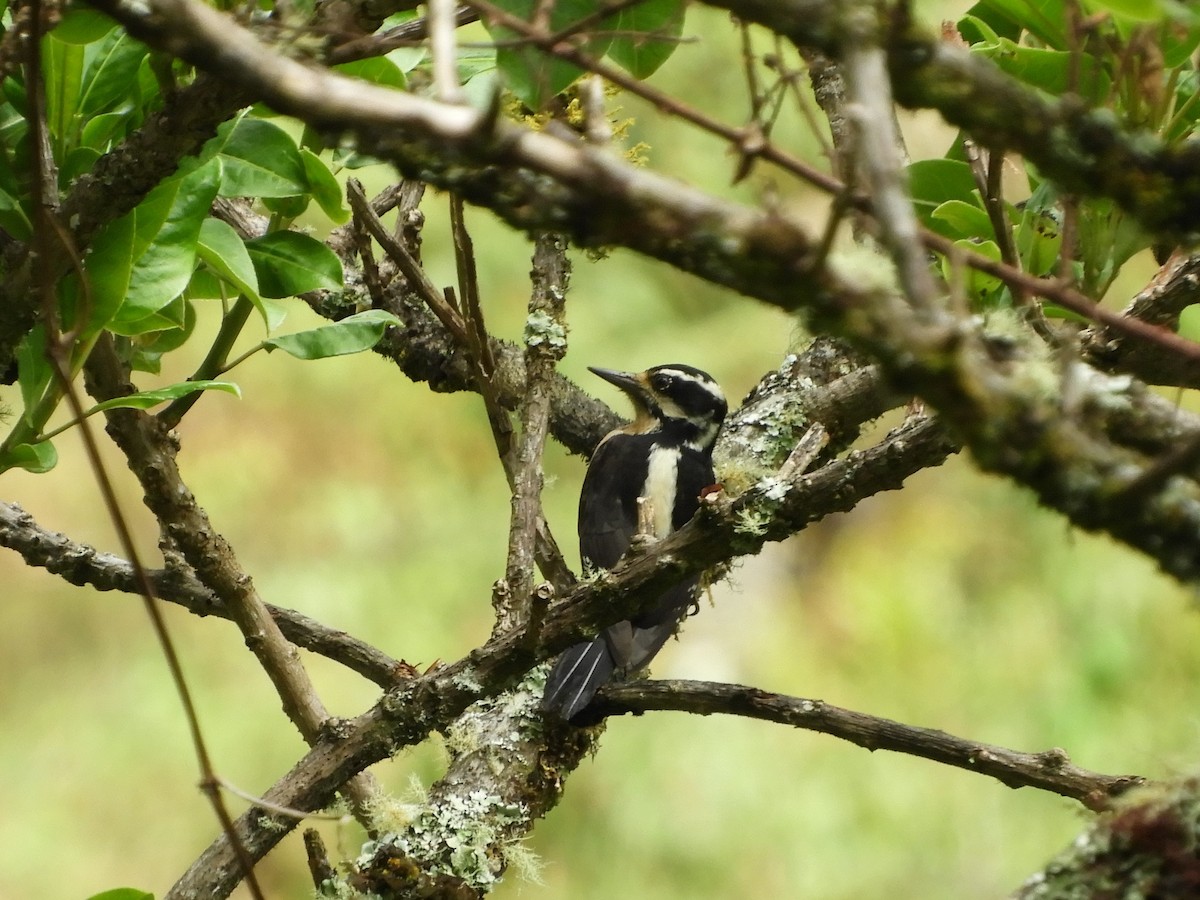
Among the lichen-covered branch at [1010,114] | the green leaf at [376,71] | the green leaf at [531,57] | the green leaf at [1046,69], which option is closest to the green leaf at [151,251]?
the green leaf at [376,71]

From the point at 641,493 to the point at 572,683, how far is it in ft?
2.67

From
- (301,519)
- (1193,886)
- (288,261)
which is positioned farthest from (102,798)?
(1193,886)

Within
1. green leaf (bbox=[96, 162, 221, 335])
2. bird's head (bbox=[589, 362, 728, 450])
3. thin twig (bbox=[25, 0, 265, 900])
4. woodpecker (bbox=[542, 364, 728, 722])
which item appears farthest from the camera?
bird's head (bbox=[589, 362, 728, 450])

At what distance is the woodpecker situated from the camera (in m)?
1.52

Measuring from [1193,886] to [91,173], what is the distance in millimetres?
846

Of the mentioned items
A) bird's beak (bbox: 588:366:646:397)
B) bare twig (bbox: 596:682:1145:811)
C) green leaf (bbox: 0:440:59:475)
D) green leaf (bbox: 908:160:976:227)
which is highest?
bird's beak (bbox: 588:366:646:397)

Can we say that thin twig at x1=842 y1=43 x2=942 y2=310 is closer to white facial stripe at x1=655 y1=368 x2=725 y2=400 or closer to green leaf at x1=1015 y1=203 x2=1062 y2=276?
green leaf at x1=1015 y1=203 x2=1062 y2=276

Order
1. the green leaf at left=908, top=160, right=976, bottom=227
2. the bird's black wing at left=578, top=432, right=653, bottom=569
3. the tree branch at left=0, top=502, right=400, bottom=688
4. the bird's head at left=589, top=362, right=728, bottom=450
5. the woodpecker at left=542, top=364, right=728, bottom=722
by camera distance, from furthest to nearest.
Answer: the bird's head at left=589, top=362, right=728, bottom=450, the bird's black wing at left=578, top=432, right=653, bottom=569, the woodpecker at left=542, top=364, right=728, bottom=722, the tree branch at left=0, top=502, right=400, bottom=688, the green leaf at left=908, top=160, right=976, bottom=227

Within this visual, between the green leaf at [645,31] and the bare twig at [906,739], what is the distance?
0.62 metres

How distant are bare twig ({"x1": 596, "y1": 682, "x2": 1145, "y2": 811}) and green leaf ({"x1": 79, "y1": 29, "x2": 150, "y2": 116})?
30.8 inches

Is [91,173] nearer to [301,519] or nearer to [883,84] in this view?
[883,84]

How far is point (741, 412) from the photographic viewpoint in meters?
1.86

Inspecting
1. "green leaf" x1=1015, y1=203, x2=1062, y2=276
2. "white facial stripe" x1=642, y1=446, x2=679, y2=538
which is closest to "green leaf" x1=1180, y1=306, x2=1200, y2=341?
"green leaf" x1=1015, y1=203, x2=1062, y2=276

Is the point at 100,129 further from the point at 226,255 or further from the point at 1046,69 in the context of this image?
the point at 1046,69
